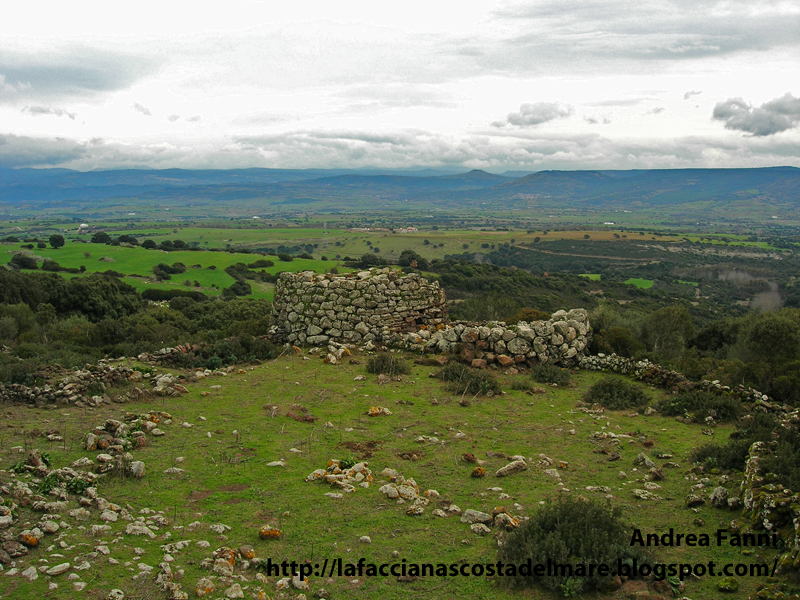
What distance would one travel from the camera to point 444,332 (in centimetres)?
1616

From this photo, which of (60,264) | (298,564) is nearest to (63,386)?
(298,564)

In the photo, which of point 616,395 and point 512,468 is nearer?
point 512,468

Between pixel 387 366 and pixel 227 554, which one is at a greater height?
pixel 227 554

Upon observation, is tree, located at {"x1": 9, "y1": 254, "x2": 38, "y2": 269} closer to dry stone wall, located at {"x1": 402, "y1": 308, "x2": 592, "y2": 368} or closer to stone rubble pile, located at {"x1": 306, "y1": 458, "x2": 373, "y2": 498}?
dry stone wall, located at {"x1": 402, "y1": 308, "x2": 592, "y2": 368}

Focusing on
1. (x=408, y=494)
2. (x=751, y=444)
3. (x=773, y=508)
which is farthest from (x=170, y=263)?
(x=773, y=508)

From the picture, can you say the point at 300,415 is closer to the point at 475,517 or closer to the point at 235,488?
the point at 235,488

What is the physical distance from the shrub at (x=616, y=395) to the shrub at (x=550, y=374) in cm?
101

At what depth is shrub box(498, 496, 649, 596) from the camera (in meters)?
5.57

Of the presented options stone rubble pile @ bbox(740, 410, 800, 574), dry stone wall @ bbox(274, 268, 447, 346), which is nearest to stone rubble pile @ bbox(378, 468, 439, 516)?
stone rubble pile @ bbox(740, 410, 800, 574)

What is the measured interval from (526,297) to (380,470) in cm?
4701

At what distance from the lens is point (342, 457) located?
9047mm

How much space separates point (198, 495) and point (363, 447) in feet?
9.89

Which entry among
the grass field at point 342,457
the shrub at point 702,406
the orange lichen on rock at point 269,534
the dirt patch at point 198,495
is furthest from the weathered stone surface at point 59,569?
the shrub at point 702,406

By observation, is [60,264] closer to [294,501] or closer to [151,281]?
[151,281]
